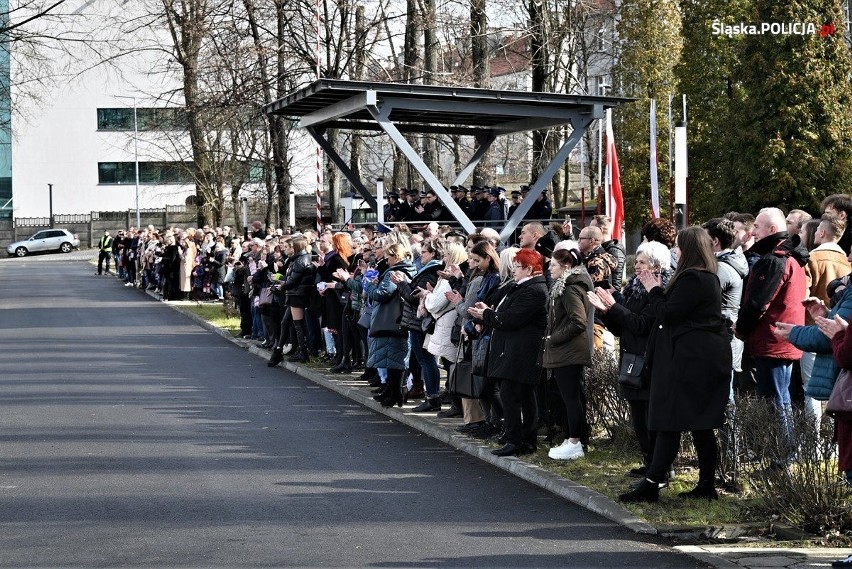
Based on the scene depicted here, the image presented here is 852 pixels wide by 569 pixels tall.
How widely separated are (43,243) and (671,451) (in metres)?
71.7

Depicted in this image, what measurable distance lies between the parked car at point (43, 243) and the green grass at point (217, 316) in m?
46.6

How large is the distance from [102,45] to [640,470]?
1154 inches

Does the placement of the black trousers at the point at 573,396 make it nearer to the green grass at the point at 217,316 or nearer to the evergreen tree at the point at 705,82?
the green grass at the point at 217,316

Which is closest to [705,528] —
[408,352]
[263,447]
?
[263,447]

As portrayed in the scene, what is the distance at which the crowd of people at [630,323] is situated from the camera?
825cm

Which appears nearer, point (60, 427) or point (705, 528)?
point (705, 528)

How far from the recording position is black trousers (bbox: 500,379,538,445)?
1056 centimetres

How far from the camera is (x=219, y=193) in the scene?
141ft

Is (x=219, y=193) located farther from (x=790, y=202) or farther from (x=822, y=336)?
(x=822, y=336)

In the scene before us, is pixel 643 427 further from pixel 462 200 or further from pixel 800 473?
pixel 462 200

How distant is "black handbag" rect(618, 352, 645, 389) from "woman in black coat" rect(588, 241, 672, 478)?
31mm

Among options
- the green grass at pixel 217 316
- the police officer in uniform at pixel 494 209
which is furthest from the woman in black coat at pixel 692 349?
the green grass at pixel 217 316

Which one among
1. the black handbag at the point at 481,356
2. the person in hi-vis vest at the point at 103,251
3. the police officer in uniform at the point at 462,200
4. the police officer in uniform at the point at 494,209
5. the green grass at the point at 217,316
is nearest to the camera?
the black handbag at the point at 481,356

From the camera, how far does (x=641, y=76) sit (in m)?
47.0
